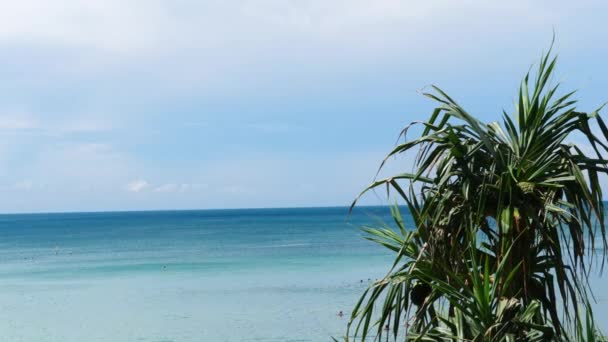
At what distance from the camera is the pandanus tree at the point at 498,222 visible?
5.19 metres

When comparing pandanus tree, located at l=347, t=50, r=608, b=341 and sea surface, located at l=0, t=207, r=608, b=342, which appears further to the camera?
sea surface, located at l=0, t=207, r=608, b=342

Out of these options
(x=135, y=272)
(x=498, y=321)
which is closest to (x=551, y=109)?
(x=498, y=321)

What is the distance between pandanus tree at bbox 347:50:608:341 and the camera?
519 cm

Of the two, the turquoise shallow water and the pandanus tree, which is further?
the turquoise shallow water

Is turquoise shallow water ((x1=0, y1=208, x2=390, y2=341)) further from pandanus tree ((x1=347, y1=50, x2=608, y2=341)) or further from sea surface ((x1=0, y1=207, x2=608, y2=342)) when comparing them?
pandanus tree ((x1=347, y1=50, x2=608, y2=341))

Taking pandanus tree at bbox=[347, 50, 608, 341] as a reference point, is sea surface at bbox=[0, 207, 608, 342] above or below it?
below

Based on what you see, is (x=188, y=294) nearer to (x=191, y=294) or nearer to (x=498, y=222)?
(x=191, y=294)

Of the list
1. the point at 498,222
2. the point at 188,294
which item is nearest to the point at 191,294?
the point at 188,294

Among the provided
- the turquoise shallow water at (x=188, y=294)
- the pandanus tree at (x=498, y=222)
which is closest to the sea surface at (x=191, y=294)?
the turquoise shallow water at (x=188, y=294)

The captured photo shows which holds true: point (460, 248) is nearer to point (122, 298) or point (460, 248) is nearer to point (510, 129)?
point (510, 129)

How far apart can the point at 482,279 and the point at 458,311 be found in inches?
12.5

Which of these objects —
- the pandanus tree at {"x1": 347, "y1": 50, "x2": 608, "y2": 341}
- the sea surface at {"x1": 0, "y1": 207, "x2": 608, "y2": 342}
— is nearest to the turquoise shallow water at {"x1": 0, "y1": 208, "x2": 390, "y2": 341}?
the sea surface at {"x1": 0, "y1": 207, "x2": 608, "y2": 342}

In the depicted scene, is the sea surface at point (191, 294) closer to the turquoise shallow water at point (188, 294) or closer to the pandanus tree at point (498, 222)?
the turquoise shallow water at point (188, 294)

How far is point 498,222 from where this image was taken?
5.30m
